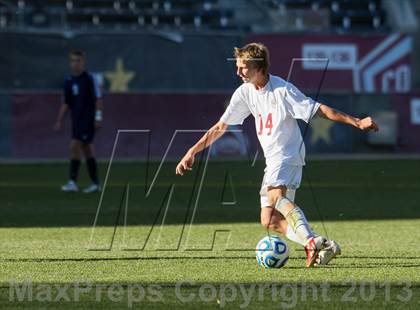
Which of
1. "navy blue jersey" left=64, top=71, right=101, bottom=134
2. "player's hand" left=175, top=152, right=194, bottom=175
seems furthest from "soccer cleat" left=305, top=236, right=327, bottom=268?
"navy blue jersey" left=64, top=71, right=101, bottom=134

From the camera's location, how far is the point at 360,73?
29.0 m

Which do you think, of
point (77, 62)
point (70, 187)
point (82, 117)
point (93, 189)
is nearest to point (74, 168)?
point (70, 187)

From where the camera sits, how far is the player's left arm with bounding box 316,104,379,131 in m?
7.75

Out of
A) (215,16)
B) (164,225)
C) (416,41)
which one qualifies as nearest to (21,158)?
(215,16)

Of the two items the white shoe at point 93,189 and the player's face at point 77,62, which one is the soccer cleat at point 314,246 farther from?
the player's face at point 77,62

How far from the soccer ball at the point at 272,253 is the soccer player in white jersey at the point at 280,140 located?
0.14 metres

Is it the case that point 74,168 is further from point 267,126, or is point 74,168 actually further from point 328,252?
point 328,252

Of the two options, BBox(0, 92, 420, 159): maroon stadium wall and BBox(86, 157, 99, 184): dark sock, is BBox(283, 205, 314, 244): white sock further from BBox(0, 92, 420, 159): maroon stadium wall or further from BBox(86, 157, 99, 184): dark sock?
BBox(0, 92, 420, 159): maroon stadium wall

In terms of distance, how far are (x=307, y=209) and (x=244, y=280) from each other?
20.9 feet

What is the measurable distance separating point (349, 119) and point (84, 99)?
8.85 meters

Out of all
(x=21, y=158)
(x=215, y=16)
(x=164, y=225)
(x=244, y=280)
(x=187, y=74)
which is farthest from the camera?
(x=215, y=16)

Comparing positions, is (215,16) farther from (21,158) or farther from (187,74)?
(21,158)

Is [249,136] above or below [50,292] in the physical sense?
below

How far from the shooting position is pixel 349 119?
7.95 metres
